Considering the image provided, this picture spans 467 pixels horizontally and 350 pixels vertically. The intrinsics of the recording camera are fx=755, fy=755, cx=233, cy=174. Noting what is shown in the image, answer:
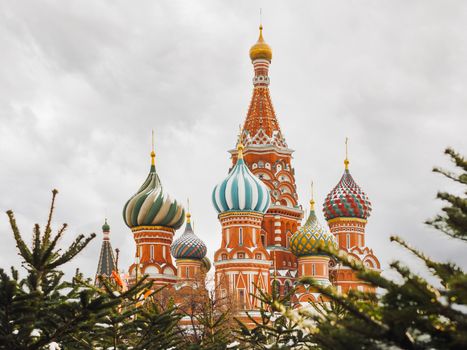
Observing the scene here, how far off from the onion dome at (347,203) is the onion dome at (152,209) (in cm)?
926

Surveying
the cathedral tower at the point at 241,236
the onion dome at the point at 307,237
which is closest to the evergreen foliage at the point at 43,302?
the cathedral tower at the point at 241,236

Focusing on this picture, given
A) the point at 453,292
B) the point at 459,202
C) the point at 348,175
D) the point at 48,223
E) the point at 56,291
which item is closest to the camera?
the point at 453,292

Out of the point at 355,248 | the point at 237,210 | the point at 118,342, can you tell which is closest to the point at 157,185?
the point at 237,210

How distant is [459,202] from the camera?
5738 millimetres

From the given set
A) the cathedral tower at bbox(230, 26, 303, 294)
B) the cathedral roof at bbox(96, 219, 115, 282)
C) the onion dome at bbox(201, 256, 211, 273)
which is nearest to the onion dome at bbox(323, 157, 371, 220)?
the cathedral tower at bbox(230, 26, 303, 294)

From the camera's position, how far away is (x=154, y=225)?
42.0m

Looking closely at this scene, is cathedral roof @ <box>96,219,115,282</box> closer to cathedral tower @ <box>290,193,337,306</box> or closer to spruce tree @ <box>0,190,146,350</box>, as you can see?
cathedral tower @ <box>290,193,337,306</box>

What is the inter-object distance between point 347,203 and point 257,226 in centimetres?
885

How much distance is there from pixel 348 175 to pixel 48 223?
4082 centimetres

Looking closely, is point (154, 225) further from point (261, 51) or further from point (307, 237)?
point (261, 51)

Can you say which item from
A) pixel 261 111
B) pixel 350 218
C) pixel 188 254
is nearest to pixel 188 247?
pixel 188 254

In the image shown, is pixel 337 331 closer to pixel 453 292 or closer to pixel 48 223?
pixel 453 292

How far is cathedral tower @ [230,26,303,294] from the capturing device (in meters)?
42.7

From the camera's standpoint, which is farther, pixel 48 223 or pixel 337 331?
pixel 48 223
